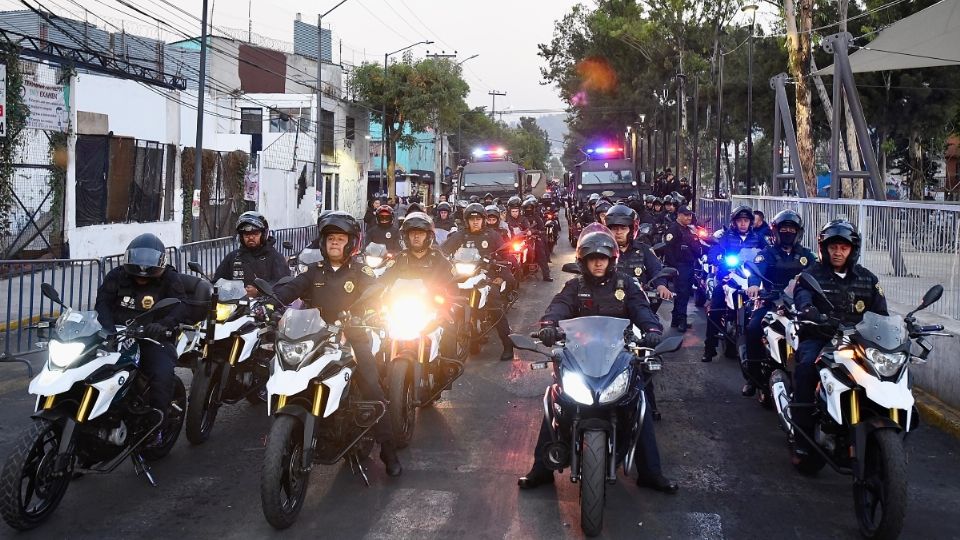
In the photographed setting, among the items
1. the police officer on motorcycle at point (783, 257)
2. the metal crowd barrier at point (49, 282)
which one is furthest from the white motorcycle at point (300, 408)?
the metal crowd barrier at point (49, 282)

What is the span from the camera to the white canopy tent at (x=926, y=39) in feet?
46.9

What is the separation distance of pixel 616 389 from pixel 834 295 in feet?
7.91

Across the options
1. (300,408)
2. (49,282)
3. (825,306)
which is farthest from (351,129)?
(300,408)

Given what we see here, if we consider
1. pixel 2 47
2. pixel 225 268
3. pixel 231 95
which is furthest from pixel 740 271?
pixel 231 95

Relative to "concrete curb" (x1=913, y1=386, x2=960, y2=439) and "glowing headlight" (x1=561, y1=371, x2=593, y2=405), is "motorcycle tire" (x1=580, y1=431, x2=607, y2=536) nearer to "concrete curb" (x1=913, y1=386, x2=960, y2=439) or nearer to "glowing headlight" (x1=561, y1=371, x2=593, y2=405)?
"glowing headlight" (x1=561, y1=371, x2=593, y2=405)

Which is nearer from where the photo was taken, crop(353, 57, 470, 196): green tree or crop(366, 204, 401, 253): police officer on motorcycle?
crop(366, 204, 401, 253): police officer on motorcycle

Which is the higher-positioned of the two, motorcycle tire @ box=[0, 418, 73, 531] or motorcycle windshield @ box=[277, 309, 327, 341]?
motorcycle windshield @ box=[277, 309, 327, 341]

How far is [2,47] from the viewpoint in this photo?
17.9m

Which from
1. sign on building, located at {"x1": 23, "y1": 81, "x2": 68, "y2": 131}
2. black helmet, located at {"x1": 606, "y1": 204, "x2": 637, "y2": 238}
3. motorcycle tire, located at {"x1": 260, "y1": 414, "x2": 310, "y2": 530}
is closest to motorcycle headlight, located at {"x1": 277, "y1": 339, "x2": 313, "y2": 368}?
motorcycle tire, located at {"x1": 260, "y1": 414, "x2": 310, "y2": 530}

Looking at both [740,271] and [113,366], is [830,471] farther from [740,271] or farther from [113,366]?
[113,366]

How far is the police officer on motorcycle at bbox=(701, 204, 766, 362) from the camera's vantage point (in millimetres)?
10523

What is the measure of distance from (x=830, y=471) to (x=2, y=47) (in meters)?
17.6

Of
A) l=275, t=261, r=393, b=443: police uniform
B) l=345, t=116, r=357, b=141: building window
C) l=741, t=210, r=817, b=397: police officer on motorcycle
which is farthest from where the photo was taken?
l=345, t=116, r=357, b=141: building window

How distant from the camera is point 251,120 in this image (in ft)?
146
